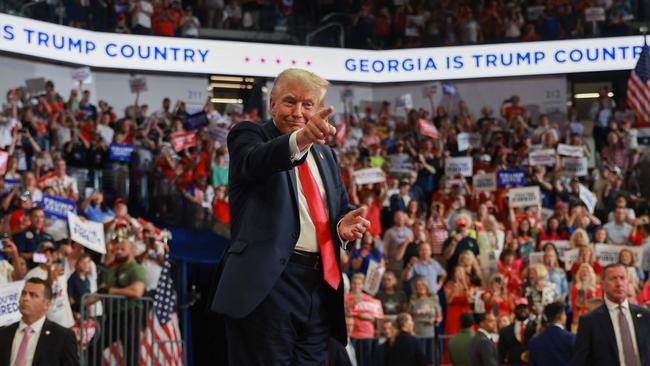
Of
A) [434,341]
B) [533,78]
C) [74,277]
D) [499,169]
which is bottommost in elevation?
[434,341]

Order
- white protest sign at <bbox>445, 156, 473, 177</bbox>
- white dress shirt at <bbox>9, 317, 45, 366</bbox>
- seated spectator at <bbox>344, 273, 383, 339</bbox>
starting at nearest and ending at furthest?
white dress shirt at <bbox>9, 317, 45, 366</bbox>
seated spectator at <bbox>344, 273, 383, 339</bbox>
white protest sign at <bbox>445, 156, 473, 177</bbox>

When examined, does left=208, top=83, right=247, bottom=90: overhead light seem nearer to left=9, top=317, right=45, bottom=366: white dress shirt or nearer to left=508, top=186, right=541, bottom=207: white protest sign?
left=508, top=186, right=541, bottom=207: white protest sign

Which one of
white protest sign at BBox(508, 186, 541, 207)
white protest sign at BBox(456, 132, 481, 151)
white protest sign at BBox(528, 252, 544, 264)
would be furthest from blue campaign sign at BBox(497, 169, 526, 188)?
white protest sign at BBox(528, 252, 544, 264)

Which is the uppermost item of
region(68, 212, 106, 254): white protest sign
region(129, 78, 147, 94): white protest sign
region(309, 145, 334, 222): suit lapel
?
region(129, 78, 147, 94): white protest sign

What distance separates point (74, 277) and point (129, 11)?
41.5ft

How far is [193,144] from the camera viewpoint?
1859cm

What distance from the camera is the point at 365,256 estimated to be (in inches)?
627

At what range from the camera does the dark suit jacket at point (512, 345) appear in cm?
1252

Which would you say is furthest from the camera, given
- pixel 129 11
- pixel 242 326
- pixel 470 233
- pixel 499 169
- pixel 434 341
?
pixel 129 11

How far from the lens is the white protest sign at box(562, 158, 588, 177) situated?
20.2 m

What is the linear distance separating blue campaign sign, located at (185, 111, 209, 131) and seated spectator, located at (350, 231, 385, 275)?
14.3ft

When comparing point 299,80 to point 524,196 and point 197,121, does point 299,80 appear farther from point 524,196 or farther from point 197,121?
point 197,121

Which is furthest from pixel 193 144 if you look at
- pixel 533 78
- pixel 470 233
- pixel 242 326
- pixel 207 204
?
pixel 242 326

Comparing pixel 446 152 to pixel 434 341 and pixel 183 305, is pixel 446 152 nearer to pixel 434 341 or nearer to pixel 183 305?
pixel 434 341
